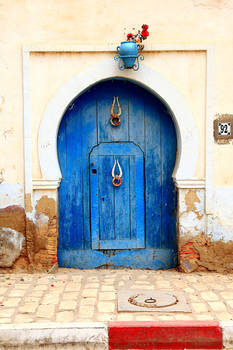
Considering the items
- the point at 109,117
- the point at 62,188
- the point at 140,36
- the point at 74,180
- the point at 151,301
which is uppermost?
the point at 140,36

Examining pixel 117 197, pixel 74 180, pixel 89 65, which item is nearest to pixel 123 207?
pixel 117 197

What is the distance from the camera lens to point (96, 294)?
192 inches

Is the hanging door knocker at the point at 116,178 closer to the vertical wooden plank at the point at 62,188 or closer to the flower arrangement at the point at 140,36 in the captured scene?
the vertical wooden plank at the point at 62,188

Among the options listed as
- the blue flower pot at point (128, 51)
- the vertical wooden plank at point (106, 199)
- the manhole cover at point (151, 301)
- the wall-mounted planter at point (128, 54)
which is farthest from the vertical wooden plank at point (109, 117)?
the manhole cover at point (151, 301)

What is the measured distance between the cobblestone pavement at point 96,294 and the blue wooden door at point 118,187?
0.29 meters

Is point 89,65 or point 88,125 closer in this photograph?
point 89,65

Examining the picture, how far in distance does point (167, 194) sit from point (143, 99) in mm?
1260

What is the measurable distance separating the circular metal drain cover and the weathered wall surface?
0.99m

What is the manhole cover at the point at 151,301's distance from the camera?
4.45 m

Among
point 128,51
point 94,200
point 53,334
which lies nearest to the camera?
point 53,334

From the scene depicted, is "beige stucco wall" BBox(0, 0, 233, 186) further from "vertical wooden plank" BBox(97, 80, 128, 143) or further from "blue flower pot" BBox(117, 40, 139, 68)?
"vertical wooden plank" BBox(97, 80, 128, 143)

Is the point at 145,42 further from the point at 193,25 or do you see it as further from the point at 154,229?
the point at 154,229

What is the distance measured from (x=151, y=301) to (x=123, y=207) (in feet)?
4.99

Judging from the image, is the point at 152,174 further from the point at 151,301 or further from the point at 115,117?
the point at 151,301
